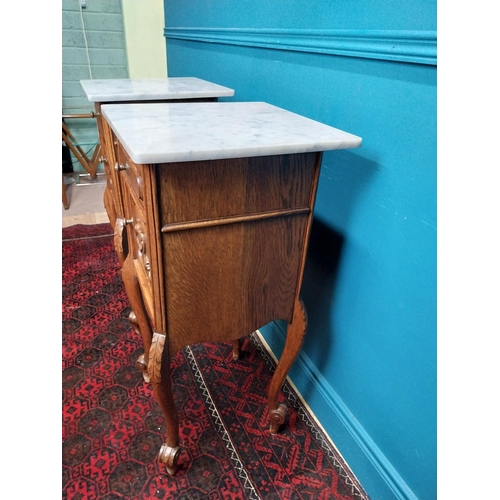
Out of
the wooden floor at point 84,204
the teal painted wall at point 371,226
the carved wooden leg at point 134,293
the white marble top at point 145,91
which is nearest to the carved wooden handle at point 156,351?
the carved wooden leg at point 134,293

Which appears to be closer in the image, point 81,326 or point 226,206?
point 226,206

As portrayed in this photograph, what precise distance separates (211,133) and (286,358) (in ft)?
2.16

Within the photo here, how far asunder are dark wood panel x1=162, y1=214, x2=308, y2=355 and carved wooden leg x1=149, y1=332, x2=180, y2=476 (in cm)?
3

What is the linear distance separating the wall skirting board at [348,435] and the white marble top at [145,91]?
2.82 feet

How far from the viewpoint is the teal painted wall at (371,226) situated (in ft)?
2.57

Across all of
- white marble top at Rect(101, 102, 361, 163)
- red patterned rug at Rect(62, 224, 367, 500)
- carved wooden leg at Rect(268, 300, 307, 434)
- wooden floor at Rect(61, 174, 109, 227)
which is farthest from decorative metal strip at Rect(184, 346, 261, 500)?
wooden floor at Rect(61, 174, 109, 227)

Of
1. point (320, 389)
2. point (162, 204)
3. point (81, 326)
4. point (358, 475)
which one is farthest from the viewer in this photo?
point (81, 326)

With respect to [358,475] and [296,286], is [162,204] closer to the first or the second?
[296,286]

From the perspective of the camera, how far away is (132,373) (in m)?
1.45

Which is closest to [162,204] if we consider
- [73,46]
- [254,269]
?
[254,269]

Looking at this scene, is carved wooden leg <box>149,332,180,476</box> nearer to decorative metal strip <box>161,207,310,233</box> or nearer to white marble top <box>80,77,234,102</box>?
decorative metal strip <box>161,207,310,233</box>

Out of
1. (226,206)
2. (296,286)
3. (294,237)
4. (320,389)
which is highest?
(226,206)

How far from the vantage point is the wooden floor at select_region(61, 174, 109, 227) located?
8.73ft

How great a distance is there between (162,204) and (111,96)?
67 centimetres
